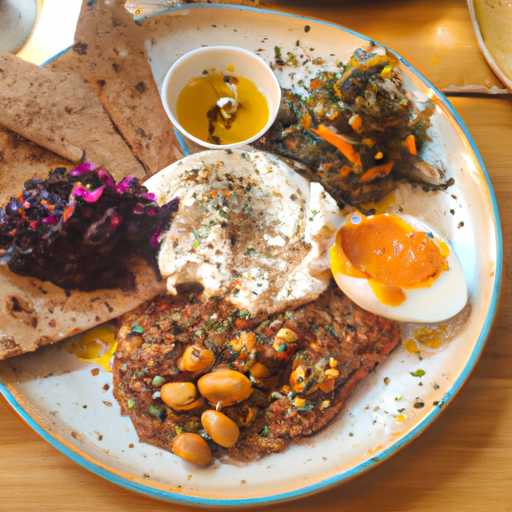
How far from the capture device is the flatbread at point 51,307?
3.82 feet

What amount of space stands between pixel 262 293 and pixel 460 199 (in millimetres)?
687

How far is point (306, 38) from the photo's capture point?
140 centimetres

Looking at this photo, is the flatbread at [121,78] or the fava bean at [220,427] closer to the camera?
the fava bean at [220,427]

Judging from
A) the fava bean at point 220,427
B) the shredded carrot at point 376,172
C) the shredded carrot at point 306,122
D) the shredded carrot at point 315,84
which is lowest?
the fava bean at point 220,427

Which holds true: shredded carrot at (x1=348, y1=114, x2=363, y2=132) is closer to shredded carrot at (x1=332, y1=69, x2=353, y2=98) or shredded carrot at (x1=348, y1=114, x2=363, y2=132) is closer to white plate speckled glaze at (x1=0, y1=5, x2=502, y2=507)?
shredded carrot at (x1=332, y1=69, x2=353, y2=98)

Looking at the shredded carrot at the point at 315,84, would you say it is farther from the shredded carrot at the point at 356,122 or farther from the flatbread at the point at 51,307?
the flatbread at the point at 51,307

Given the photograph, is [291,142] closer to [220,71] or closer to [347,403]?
[220,71]

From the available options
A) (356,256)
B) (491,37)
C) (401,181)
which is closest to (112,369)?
(356,256)

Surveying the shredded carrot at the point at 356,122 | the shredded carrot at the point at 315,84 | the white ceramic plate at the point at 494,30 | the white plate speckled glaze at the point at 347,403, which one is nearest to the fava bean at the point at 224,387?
the white plate speckled glaze at the point at 347,403

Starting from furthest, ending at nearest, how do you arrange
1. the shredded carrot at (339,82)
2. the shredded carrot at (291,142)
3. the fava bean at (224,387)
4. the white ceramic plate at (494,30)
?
the white ceramic plate at (494,30) < the shredded carrot at (291,142) < the shredded carrot at (339,82) < the fava bean at (224,387)

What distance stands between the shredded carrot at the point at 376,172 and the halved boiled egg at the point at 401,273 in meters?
0.14

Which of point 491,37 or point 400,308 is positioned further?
point 491,37

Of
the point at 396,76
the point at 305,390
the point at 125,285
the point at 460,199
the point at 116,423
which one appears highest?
the point at 396,76

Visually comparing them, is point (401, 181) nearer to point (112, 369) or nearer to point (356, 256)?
point (356, 256)
